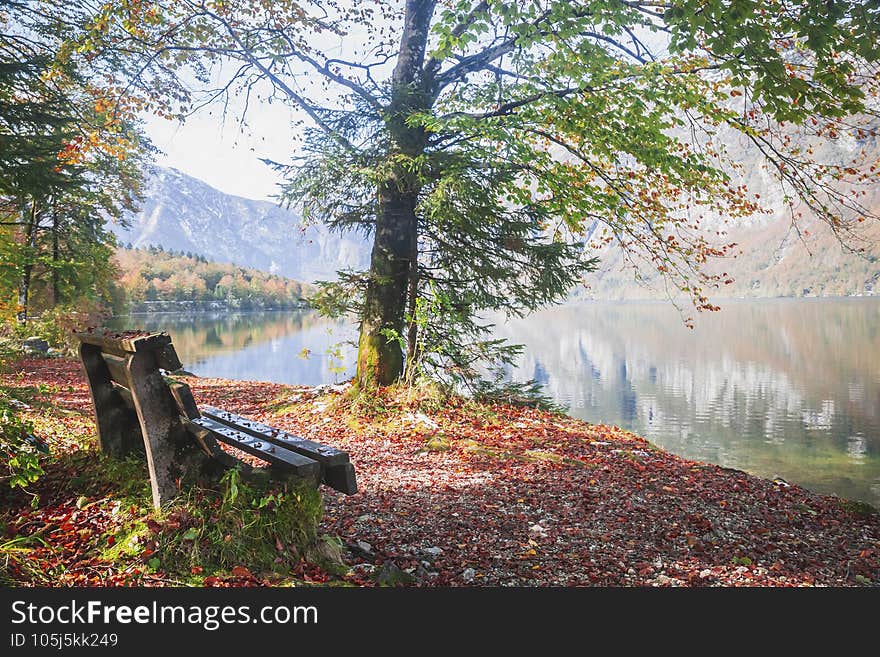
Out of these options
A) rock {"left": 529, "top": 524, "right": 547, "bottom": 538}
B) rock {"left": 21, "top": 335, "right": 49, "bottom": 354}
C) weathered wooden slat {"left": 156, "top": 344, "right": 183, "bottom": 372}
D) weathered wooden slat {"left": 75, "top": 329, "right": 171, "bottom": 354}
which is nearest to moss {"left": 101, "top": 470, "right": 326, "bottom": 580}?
weathered wooden slat {"left": 156, "top": 344, "right": 183, "bottom": 372}

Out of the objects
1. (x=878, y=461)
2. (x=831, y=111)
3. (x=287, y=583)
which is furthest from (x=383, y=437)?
(x=878, y=461)

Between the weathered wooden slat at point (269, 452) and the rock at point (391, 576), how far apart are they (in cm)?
68

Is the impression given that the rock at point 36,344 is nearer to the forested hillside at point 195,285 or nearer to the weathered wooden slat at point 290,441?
the weathered wooden slat at point 290,441

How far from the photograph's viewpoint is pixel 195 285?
10850 cm

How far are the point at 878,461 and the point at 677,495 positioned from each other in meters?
16.1

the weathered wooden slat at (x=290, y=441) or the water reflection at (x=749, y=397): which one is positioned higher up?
the weathered wooden slat at (x=290, y=441)

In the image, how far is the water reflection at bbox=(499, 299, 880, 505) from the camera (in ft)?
58.7

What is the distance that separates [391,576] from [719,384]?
115 ft

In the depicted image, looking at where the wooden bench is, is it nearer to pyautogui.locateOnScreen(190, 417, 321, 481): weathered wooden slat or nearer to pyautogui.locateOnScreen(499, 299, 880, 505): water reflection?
pyautogui.locateOnScreen(190, 417, 321, 481): weathered wooden slat

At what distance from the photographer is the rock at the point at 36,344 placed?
1642cm

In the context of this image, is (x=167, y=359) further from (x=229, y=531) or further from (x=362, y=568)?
(x=362, y=568)

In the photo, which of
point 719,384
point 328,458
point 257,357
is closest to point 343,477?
point 328,458

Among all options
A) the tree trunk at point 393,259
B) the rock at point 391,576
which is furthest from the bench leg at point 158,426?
A: the tree trunk at point 393,259

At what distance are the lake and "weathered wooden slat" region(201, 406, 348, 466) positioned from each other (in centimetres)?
463
